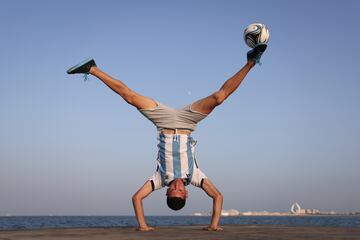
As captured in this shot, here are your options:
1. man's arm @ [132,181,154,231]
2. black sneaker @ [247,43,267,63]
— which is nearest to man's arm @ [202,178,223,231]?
Result: man's arm @ [132,181,154,231]

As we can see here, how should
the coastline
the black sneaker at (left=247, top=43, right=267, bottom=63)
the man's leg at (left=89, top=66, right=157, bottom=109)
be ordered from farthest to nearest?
the man's leg at (left=89, top=66, right=157, bottom=109)
the black sneaker at (left=247, top=43, right=267, bottom=63)
the coastline

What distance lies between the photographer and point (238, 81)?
7301mm

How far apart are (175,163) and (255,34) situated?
2760 mm

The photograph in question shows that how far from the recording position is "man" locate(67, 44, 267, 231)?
24.0 feet

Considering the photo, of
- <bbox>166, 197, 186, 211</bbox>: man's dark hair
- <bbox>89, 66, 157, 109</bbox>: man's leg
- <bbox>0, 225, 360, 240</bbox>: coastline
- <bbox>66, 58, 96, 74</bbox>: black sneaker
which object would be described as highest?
<bbox>66, 58, 96, 74</bbox>: black sneaker

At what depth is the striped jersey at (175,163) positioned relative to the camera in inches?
290

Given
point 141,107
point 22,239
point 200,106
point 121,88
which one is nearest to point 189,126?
point 200,106

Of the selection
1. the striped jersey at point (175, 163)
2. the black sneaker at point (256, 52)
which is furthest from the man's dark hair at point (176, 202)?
the black sneaker at point (256, 52)

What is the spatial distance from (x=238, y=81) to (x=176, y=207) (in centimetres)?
239

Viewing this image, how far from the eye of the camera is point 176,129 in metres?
7.57

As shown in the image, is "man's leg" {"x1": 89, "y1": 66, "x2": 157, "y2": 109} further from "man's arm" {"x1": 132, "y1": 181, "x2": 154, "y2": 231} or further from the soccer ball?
the soccer ball

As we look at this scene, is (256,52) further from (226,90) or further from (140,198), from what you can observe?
(140,198)

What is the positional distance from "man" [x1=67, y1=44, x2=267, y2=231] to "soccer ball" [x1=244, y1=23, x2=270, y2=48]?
22cm

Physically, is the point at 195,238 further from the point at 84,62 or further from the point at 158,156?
the point at 84,62
